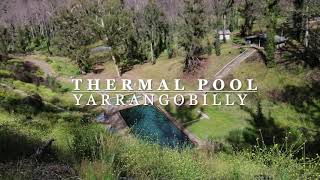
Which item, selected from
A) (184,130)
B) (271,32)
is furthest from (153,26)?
(184,130)

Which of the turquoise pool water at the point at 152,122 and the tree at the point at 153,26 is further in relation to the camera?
the tree at the point at 153,26

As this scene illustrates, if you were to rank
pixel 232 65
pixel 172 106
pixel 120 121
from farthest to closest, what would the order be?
pixel 232 65, pixel 172 106, pixel 120 121

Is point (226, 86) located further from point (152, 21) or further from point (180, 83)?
point (152, 21)

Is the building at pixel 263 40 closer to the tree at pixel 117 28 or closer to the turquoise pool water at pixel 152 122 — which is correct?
the turquoise pool water at pixel 152 122

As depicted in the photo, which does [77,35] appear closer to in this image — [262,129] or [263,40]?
[263,40]

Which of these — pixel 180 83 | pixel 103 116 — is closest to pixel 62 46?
pixel 180 83

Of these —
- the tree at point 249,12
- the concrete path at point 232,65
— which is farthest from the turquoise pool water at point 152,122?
the tree at point 249,12

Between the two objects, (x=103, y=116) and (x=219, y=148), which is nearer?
(x=219, y=148)

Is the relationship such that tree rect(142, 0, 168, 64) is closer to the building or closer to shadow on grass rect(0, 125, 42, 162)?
the building
